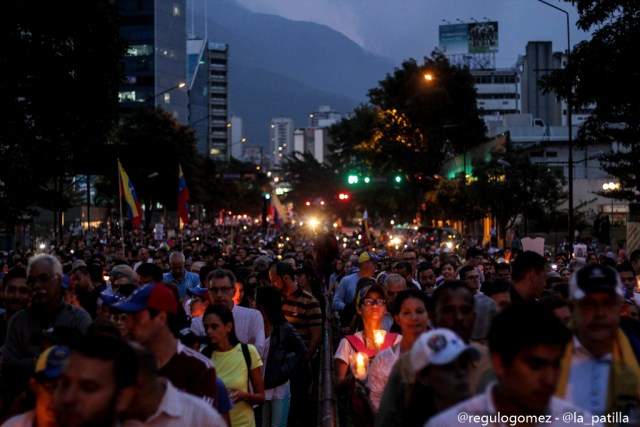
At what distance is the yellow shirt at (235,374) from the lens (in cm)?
779

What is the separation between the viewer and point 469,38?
148875mm

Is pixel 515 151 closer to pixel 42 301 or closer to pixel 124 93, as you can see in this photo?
pixel 42 301

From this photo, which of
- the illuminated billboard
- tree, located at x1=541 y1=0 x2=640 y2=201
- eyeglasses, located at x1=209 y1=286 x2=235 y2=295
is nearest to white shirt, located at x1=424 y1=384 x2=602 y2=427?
eyeglasses, located at x1=209 y1=286 x2=235 y2=295

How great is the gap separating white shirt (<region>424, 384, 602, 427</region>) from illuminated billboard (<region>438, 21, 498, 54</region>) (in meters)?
146

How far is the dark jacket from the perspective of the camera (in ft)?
32.2

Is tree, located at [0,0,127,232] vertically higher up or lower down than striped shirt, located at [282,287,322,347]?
higher up

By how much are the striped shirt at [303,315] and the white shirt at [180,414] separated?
6.94 m

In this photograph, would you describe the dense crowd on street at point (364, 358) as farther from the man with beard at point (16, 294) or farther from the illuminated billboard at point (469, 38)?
the illuminated billboard at point (469, 38)

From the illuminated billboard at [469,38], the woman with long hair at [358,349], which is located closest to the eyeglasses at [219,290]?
the woman with long hair at [358,349]

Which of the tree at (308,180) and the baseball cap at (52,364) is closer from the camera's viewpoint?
the baseball cap at (52,364)

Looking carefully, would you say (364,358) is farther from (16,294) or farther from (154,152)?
(154,152)

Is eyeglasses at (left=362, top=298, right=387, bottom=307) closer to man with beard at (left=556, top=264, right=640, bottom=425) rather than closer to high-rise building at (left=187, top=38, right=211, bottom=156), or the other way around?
man with beard at (left=556, top=264, right=640, bottom=425)

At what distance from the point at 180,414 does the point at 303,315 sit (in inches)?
281

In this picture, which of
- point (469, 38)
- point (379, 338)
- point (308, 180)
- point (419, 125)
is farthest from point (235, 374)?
point (469, 38)
